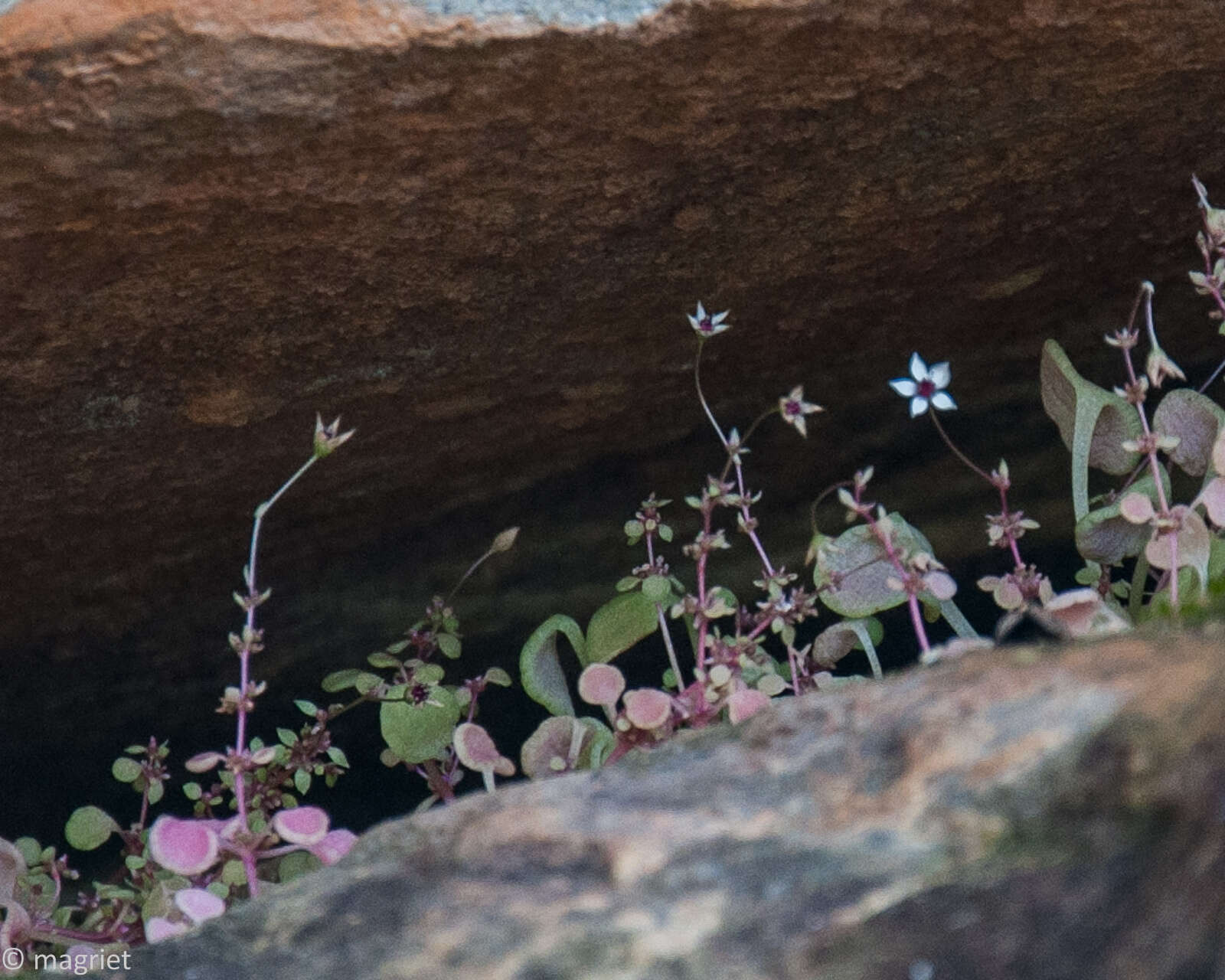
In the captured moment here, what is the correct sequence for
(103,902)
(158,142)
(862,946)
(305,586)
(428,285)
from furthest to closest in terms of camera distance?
(305,586) < (103,902) < (428,285) < (158,142) < (862,946)

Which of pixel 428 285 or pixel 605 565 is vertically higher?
pixel 428 285

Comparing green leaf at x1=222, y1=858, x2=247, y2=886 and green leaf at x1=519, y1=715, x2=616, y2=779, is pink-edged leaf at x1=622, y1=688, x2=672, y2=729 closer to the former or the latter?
green leaf at x1=519, y1=715, x2=616, y2=779

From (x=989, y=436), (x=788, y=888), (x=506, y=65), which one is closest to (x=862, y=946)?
(x=788, y=888)

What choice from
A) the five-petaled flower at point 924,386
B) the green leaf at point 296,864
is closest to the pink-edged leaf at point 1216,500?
the five-petaled flower at point 924,386

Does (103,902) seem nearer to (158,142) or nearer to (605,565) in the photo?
(605,565)

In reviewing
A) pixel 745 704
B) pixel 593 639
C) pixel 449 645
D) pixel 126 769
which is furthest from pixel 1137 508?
pixel 126 769

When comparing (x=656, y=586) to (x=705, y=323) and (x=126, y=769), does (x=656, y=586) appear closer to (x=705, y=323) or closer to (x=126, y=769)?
(x=705, y=323)

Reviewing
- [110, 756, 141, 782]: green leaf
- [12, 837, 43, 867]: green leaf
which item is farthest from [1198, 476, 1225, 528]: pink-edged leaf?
[12, 837, 43, 867]: green leaf
